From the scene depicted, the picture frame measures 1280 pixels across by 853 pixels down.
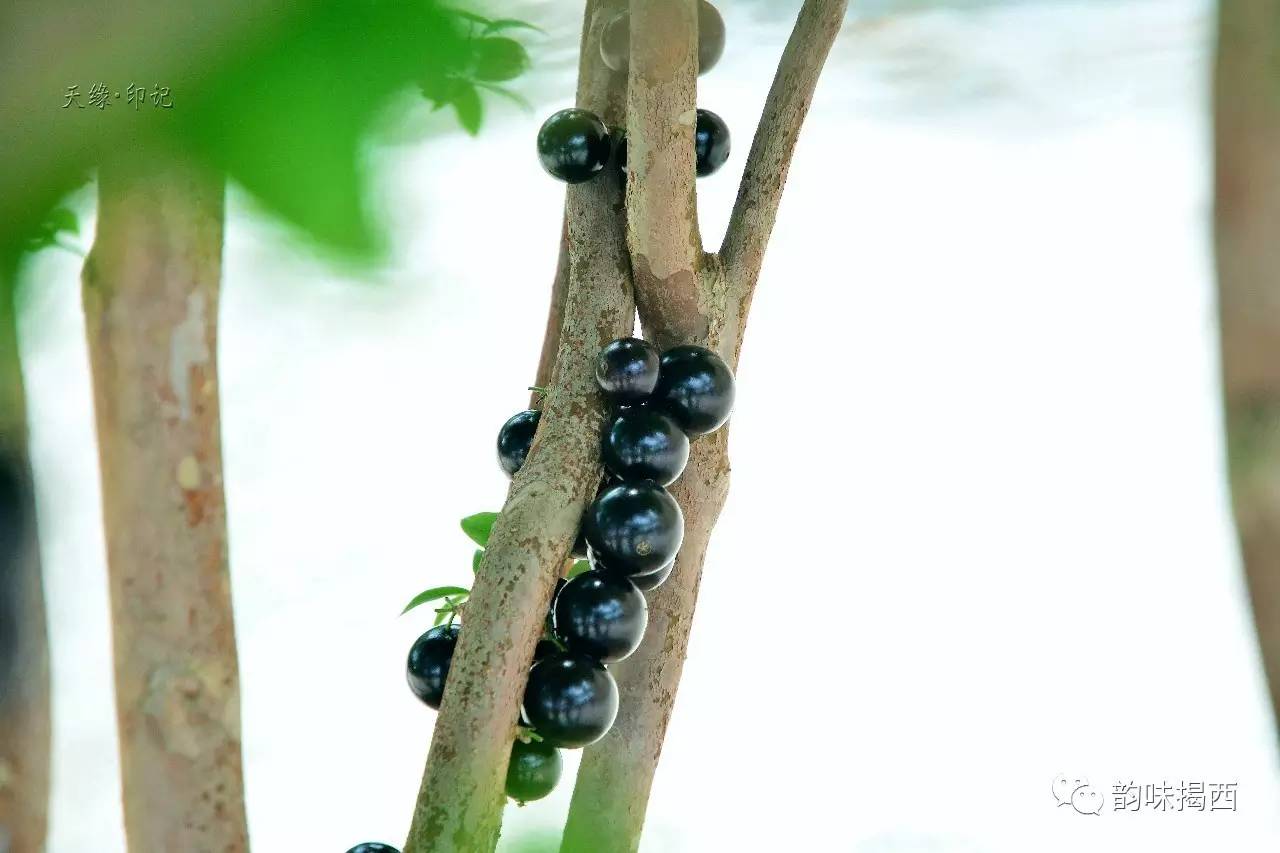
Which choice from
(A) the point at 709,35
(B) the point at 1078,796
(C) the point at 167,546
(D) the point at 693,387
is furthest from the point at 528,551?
(B) the point at 1078,796

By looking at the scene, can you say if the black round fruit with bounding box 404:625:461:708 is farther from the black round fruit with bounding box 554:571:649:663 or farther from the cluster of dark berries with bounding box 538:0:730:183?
→ the cluster of dark berries with bounding box 538:0:730:183

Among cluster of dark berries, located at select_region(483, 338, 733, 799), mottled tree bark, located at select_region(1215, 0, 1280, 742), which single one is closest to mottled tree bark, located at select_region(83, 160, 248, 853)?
cluster of dark berries, located at select_region(483, 338, 733, 799)

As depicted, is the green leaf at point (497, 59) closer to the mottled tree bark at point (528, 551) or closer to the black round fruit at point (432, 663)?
the mottled tree bark at point (528, 551)

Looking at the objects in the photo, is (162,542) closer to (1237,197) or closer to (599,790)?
(599,790)

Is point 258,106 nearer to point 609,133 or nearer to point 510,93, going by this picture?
point 510,93

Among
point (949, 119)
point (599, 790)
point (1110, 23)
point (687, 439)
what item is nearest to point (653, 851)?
point (599, 790)
